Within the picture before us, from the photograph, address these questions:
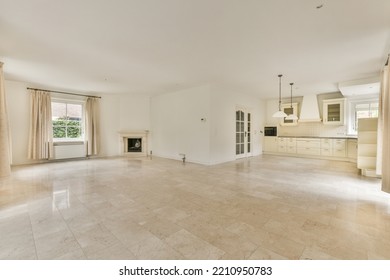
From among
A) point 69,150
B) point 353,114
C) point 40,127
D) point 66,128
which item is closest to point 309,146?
point 353,114

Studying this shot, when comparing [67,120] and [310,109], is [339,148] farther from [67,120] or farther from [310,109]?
[67,120]

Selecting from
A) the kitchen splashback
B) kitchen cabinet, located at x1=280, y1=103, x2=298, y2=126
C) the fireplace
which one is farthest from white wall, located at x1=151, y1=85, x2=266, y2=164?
the kitchen splashback

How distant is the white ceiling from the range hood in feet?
8.07

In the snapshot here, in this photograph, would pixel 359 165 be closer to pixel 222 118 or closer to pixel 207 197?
pixel 222 118

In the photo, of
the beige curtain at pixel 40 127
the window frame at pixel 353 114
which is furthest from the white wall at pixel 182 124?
the window frame at pixel 353 114

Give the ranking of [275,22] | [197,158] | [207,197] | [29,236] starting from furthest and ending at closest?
[197,158] < [207,197] < [275,22] < [29,236]

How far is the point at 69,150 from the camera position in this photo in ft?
23.3

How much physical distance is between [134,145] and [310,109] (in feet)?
26.2

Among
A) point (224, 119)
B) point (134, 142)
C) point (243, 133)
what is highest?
point (224, 119)

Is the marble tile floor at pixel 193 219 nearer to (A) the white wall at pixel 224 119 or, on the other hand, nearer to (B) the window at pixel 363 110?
(A) the white wall at pixel 224 119

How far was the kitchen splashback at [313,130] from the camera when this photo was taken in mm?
7661

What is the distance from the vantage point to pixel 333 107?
7.47m
